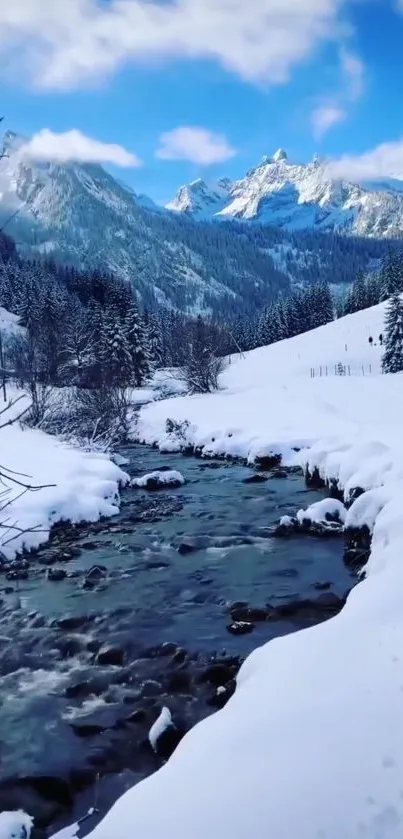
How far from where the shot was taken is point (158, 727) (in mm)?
7363

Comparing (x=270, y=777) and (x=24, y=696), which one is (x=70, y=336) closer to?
(x=24, y=696)

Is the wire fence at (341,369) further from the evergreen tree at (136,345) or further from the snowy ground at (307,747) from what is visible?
the snowy ground at (307,747)

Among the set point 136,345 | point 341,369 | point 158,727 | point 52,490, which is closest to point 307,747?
point 158,727

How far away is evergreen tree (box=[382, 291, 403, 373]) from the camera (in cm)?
5156

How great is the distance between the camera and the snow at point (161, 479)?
68.5 feet

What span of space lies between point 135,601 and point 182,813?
7.29m

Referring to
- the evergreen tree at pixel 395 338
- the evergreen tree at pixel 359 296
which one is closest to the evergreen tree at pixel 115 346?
the evergreen tree at pixel 395 338

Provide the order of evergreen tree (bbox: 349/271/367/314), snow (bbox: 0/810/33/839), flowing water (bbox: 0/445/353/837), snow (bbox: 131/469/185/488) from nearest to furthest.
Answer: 1. snow (bbox: 0/810/33/839)
2. flowing water (bbox: 0/445/353/837)
3. snow (bbox: 131/469/185/488)
4. evergreen tree (bbox: 349/271/367/314)

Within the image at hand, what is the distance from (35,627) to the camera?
10.5 meters

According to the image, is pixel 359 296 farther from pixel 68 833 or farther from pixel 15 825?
pixel 15 825

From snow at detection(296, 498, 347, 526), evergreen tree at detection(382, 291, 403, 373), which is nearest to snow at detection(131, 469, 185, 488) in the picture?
snow at detection(296, 498, 347, 526)

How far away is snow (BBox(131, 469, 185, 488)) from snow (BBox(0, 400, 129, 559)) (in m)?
0.54

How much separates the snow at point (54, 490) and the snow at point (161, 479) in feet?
1.76

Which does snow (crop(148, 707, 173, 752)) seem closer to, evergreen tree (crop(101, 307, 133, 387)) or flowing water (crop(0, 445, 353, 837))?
flowing water (crop(0, 445, 353, 837))
